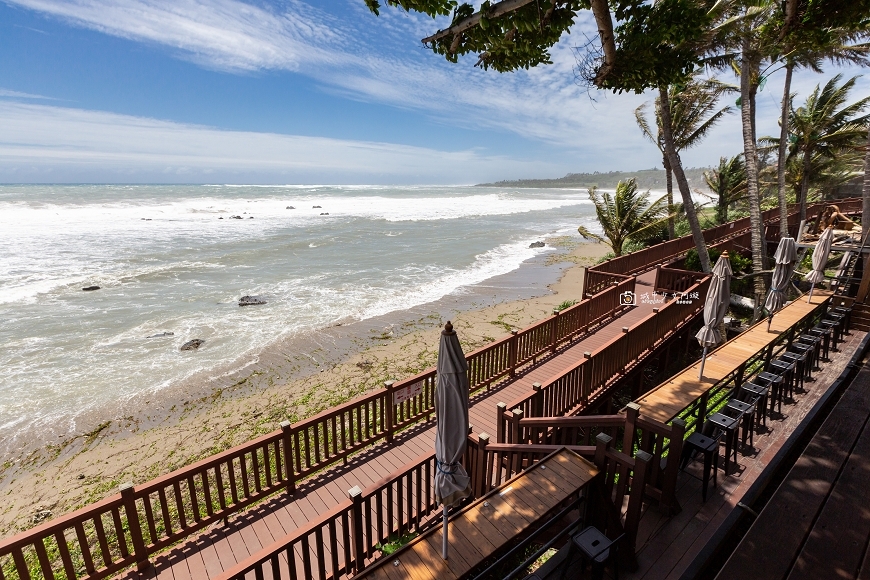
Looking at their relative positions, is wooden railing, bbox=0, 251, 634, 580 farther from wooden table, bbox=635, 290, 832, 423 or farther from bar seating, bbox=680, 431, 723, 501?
bar seating, bbox=680, 431, 723, 501

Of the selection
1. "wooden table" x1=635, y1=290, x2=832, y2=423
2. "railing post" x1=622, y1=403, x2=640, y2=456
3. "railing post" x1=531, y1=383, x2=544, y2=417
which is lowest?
"railing post" x1=531, y1=383, x2=544, y2=417

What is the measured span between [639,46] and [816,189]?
39352 mm

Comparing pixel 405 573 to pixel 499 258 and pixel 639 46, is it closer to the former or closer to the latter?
pixel 639 46

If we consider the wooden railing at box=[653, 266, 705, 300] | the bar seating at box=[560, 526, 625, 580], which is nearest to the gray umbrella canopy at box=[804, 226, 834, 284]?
the wooden railing at box=[653, 266, 705, 300]

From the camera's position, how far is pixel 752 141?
13898mm

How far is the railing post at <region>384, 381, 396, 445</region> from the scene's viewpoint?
23.9ft

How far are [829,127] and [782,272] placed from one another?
1928 cm

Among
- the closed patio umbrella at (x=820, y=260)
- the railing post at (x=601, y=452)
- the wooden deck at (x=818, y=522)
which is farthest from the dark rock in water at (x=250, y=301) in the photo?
the closed patio umbrella at (x=820, y=260)

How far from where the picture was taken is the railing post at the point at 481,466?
210 inches

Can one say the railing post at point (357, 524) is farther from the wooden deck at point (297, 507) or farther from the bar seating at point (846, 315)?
the bar seating at point (846, 315)

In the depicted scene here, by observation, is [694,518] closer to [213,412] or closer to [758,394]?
[758,394]

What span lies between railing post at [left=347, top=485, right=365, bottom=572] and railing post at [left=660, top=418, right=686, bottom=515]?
3.07 m

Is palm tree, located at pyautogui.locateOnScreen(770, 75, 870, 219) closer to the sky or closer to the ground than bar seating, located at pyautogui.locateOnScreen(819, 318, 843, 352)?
closer to the sky

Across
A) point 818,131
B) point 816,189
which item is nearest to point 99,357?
point 818,131
